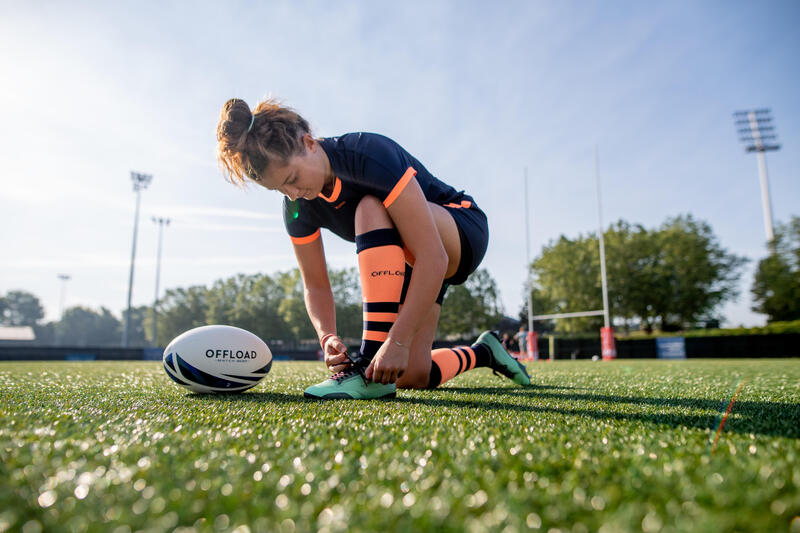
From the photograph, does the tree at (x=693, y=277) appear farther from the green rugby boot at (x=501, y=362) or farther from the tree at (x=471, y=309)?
Result: the green rugby boot at (x=501, y=362)

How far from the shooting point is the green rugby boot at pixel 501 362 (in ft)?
9.23

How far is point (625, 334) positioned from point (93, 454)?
35772mm

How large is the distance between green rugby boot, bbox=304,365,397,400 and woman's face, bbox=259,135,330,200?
782 mm

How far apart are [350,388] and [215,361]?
69 centimetres

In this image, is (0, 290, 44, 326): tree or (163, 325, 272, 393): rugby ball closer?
(163, 325, 272, 393): rugby ball

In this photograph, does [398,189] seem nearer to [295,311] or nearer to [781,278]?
[781,278]

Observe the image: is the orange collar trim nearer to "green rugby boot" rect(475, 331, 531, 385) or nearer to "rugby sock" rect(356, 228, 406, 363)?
"rugby sock" rect(356, 228, 406, 363)

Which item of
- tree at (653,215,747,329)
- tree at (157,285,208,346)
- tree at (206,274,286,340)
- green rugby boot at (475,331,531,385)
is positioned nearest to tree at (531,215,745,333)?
tree at (653,215,747,329)

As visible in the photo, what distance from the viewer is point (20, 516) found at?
1.84ft

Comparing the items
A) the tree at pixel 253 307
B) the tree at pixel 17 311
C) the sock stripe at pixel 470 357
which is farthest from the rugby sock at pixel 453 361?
the tree at pixel 17 311

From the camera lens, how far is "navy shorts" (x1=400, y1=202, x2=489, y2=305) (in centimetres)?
233

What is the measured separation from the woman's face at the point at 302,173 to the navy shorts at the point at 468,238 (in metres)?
0.65

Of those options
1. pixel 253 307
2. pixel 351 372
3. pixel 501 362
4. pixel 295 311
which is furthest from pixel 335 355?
pixel 253 307

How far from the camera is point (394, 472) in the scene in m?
0.75
